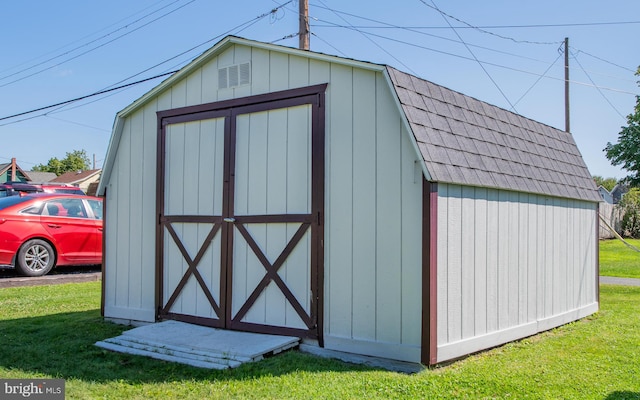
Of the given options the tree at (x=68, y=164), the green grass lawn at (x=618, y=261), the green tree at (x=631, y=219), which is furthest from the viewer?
the tree at (x=68, y=164)

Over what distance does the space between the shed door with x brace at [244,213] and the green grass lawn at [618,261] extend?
11093 mm

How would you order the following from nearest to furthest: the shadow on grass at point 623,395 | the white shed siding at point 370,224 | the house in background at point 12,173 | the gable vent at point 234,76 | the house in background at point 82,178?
1. the shadow on grass at point 623,395
2. the white shed siding at point 370,224
3. the gable vent at point 234,76
4. the house in background at point 82,178
5. the house in background at point 12,173

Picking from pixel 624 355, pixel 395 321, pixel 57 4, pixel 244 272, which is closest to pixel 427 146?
pixel 395 321

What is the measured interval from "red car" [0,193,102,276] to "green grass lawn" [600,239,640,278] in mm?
11911

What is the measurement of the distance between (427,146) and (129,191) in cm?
402

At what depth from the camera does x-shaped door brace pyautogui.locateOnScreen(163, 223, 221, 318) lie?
6.33 metres

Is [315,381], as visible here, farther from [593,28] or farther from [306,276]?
[593,28]

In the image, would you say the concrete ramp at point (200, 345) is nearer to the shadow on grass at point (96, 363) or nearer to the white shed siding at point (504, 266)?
the shadow on grass at point (96, 363)

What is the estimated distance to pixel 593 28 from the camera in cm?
1684

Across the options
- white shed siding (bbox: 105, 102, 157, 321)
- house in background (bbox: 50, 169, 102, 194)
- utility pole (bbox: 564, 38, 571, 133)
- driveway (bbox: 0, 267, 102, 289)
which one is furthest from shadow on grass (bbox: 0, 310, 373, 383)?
house in background (bbox: 50, 169, 102, 194)

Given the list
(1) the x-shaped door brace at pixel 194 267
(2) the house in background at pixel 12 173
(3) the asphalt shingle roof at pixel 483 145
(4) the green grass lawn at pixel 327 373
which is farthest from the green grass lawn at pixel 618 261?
(2) the house in background at pixel 12 173

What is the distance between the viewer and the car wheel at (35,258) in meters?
9.68

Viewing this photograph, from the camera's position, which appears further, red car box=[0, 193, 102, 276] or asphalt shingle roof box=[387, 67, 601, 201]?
red car box=[0, 193, 102, 276]

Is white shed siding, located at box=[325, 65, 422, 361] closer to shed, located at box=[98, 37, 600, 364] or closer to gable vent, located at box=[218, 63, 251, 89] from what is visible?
shed, located at box=[98, 37, 600, 364]
